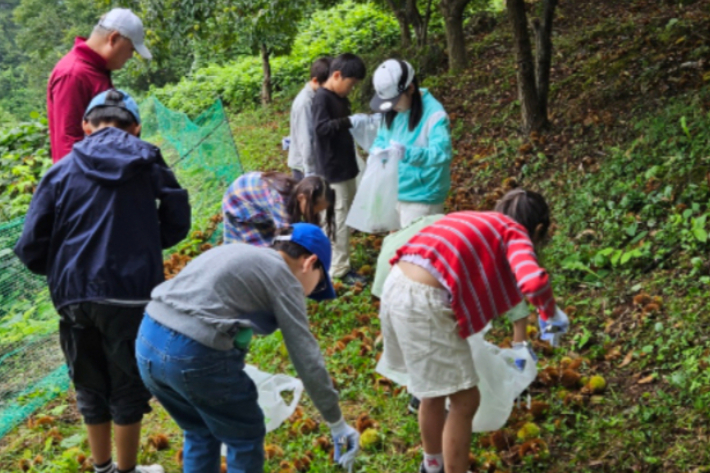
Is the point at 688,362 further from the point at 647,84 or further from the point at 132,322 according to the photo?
the point at 647,84

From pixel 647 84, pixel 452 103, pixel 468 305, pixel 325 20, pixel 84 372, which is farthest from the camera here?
pixel 325 20

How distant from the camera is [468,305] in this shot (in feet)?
11.1

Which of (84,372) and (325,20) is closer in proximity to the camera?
(84,372)

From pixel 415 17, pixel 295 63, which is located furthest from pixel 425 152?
pixel 295 63

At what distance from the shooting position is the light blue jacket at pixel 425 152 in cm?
523

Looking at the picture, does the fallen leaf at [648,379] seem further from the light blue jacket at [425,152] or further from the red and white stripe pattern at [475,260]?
the light blue jacket at [425,152]

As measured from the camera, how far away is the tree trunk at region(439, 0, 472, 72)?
10494 mm

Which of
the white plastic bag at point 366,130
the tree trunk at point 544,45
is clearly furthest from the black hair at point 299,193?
the tree trunk at point 544,45

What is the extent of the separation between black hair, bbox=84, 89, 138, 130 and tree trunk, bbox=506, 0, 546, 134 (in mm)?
4744

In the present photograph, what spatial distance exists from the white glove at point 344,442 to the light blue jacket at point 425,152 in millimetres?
A: 2529

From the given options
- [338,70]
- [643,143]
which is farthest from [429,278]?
[643,143]

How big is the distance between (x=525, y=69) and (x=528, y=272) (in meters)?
4.93

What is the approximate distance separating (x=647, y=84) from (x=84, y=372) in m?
6.11

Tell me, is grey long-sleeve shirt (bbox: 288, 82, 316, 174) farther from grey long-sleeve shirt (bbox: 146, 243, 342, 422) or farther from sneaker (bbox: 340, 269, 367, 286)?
grey long-sleeve shirt (bbox: 146, 243, 342, 422)
